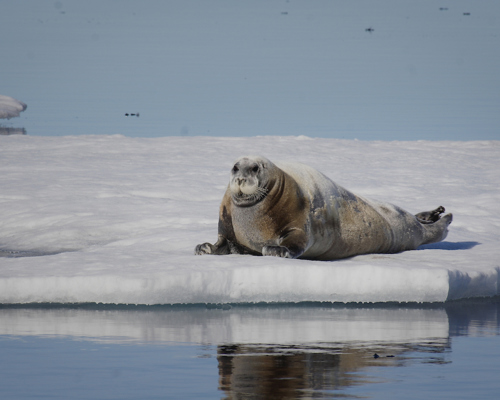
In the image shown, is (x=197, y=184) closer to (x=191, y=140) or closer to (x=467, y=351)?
(x=191, y=140)

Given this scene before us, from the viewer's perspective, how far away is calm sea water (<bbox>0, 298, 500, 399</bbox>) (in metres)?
3.82

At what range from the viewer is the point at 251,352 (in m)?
4.55

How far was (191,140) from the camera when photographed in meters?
19.1

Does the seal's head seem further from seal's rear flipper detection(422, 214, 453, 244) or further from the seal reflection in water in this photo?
seal's rear flipper detection(422, 214, 453, 244)

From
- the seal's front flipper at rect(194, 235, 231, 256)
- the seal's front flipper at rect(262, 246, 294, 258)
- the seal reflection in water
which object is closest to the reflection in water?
the seal's front flipper at rect(262, 246, 294, 258)

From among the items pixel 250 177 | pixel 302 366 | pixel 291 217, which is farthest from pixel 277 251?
pixel 302 366

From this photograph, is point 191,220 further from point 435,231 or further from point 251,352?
point 251,352

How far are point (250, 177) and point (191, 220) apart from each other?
304cm

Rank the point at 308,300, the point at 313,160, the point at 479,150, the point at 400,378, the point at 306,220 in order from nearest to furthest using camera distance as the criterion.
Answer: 1. the point at 400,378
2. the point at 308,300
3. the point at 306,220
4. the point at 313,160
5. the point at 479,150

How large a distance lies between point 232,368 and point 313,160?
39.5 feet

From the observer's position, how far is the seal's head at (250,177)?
707 centimetres

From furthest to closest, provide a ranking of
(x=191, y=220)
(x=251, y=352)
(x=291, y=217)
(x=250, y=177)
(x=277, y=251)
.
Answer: (x=191, y=220) → (x=291, y=217) → (x=250, y=177) → (x=277, y=251) → (x=251, y=352)

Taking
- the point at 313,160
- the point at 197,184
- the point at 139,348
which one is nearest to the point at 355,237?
the point at 139,348

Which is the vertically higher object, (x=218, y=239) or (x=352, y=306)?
(x=218, y=239)
